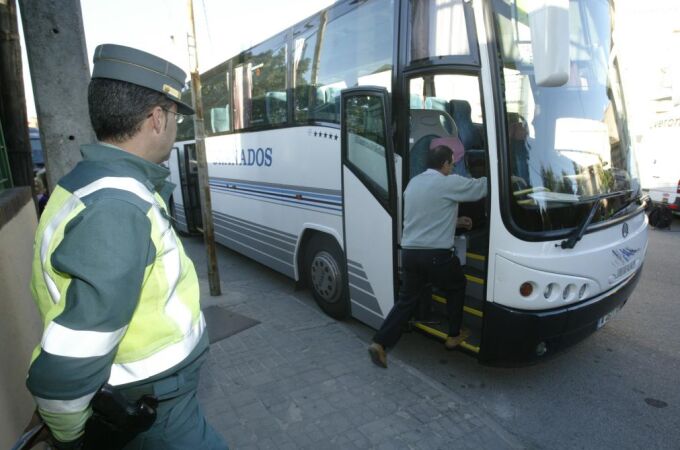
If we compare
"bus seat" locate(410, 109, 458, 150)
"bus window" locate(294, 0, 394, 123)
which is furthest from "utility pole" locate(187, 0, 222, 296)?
"bus seat" locate(410, 109, 458, 150)

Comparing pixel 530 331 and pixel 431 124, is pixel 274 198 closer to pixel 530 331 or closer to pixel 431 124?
pixel 431 124

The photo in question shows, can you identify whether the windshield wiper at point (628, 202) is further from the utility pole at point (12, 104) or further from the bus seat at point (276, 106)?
the utility pole at point (12, 104)

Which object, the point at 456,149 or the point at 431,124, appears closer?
the point at 456,149

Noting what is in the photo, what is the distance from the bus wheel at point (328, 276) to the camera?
4.78 m

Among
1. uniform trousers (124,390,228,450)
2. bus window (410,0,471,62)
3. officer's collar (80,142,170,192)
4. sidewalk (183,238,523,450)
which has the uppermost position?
bus window (410,0,471,62)

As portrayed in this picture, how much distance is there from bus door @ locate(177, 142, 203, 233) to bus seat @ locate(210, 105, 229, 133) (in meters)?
1.23

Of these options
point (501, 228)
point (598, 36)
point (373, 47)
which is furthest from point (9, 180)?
point (598, 36)

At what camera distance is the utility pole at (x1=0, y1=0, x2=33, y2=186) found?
18.4 feet

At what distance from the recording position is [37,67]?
2637 millimetres

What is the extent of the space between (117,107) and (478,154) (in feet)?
12.1

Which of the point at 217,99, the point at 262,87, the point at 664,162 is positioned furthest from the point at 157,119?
the point at 664,162

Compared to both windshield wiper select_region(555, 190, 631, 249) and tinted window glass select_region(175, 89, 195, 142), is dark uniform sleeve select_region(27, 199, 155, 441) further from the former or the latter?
tinted window glass select_region(175, 89, 195, 142)

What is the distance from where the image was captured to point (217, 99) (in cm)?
740

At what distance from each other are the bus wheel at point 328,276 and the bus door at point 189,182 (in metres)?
4.63
